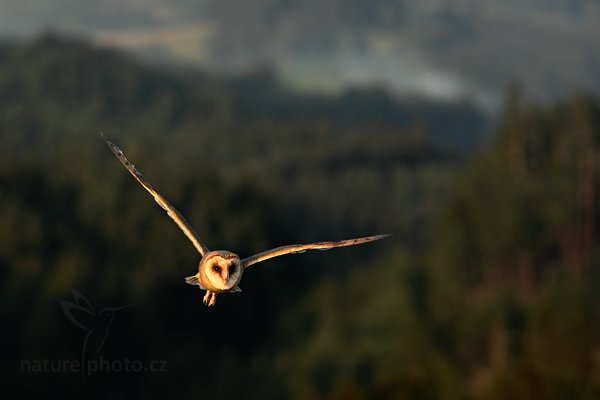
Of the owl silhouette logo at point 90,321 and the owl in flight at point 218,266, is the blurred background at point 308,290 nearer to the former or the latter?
the owl silhouette logo at point 90,321

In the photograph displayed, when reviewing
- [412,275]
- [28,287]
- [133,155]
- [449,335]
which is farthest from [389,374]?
[133,155]

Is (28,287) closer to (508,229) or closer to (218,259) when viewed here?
(508,229)

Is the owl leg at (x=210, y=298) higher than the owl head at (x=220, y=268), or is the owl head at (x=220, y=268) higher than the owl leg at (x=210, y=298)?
the owl head at (x=220, y=268)

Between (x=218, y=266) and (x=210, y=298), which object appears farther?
(x=210, y=298)

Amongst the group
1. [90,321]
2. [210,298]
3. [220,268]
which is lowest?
[90,321]

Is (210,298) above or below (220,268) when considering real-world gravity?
below

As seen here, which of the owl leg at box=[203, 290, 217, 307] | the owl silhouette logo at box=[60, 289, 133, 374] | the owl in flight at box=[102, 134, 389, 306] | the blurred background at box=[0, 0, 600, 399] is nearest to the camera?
the owl in flight at box=[102, 134, 389, 306]

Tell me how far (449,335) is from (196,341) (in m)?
20.6

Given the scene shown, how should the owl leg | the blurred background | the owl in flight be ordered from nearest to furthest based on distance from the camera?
the owl in flight, the owl leg, the blurred background

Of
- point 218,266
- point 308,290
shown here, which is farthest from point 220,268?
point 308,290

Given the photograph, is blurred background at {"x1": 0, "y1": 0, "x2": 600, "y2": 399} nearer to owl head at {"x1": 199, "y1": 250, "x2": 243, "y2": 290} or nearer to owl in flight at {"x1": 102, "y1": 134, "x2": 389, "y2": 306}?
owl in flight at {"x1": 102, "y1": 134, "x2": 389, "y2": 306}

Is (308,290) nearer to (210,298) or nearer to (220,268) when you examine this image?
(210,298)

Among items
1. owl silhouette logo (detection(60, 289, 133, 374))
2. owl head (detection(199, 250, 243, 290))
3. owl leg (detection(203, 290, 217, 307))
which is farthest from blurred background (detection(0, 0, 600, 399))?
owl head (detection(199, 250, 243, 290))

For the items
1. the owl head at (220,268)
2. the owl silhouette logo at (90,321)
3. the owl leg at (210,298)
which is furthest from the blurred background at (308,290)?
the owl head at (220,268)
